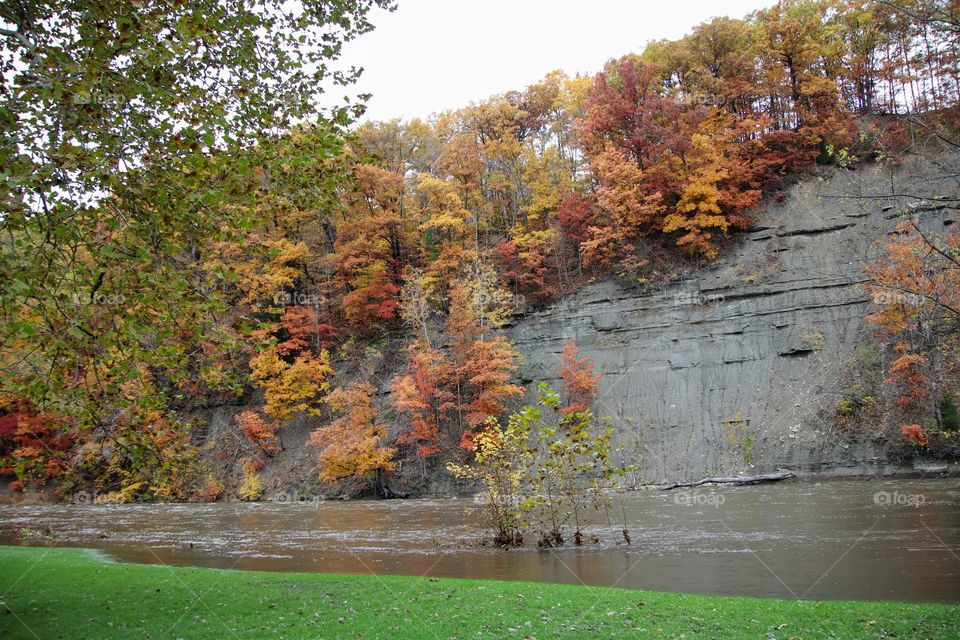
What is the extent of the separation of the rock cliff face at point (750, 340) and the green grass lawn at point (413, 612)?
18.0m

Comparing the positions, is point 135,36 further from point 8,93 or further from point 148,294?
point 148,294

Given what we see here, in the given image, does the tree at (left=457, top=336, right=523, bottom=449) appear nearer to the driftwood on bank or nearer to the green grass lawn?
the driftwood on bank

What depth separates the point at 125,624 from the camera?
7.90 m

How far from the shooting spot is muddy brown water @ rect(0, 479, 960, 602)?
9.84 meters

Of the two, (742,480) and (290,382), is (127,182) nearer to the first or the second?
(742,480)

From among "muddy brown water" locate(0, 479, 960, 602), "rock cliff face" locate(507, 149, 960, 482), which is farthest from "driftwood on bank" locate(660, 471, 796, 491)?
"muddy brown water" locate(0, 479, 960, 602)

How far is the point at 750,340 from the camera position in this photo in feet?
93.0

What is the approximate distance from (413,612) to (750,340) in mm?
24423

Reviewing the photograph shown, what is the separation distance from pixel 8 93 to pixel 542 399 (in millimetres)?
9157

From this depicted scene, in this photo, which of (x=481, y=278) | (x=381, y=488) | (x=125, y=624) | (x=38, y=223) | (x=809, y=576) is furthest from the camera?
(x=481, y=278)

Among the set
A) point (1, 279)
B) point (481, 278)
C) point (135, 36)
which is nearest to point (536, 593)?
point (1, 279)

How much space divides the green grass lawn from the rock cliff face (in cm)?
1805

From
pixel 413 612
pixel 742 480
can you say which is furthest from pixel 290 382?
pixel 413 612

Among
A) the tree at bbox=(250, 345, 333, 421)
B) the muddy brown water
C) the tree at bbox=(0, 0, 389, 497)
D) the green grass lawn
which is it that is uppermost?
the tree at bbox=(0, 0, 389, 497)
